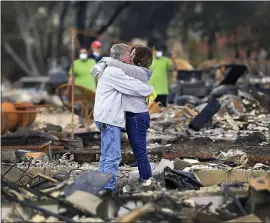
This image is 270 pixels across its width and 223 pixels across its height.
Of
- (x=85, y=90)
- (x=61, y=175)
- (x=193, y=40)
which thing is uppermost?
(x=193, y=40)

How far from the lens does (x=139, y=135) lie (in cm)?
740

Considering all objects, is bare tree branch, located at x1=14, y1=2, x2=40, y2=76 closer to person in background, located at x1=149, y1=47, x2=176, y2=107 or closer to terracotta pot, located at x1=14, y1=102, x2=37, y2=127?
person in background, located at x1=149, y1=47, x2=176, y2=107

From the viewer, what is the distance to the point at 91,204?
5.62 metres

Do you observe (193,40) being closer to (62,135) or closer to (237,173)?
(62,135)

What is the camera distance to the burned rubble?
5.63 metres

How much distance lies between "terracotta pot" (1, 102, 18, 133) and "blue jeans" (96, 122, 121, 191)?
19.7 ft

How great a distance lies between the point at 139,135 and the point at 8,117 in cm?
628

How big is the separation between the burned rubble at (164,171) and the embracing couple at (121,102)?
15.0 inches

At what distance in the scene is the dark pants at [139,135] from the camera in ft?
24.1

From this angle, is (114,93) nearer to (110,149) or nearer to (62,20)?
(110,149)

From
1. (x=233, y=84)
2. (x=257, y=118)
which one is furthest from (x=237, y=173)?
(x=233, y=84)

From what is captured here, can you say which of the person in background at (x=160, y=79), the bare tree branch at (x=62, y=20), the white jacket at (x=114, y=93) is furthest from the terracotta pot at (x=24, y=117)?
the bare tree branch at (x=62, y=20)

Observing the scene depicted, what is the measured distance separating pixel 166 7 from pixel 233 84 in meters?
20.1

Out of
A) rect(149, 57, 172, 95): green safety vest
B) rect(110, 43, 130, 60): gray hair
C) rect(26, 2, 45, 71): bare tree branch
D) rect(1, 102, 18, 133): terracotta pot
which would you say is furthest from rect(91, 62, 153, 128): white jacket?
rect(26, 2, 45, 71): bare tree branch
